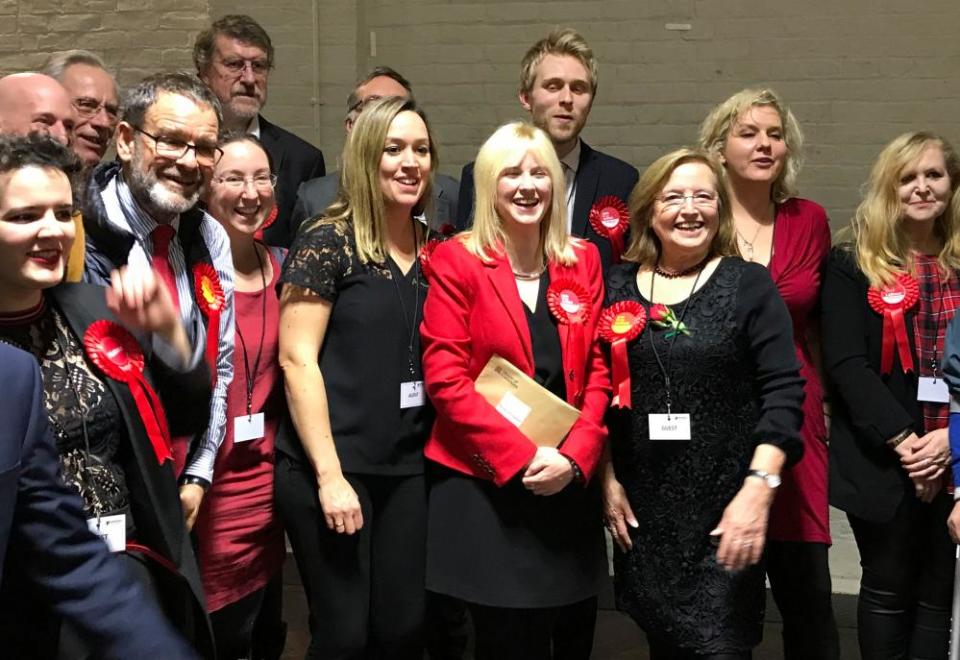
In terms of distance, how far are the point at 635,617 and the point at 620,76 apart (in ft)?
10.5

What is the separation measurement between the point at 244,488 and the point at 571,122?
1.50m

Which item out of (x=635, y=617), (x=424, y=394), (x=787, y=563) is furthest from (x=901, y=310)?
(x=424, y=394)

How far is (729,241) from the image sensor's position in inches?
109

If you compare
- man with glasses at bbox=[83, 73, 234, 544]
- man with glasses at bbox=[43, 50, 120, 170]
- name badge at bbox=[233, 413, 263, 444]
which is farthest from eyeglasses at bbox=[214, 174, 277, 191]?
man with glasses at bbox=[43, 50, 120, 170]

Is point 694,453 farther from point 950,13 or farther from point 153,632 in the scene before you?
point 950,13

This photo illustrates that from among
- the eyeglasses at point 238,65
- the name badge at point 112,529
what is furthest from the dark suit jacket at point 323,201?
the name badge at point 112,529

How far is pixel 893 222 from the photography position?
303cm

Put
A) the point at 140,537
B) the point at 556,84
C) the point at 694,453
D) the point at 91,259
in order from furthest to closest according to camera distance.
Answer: the point at 556,84
the point at 694,453
the point at 91,259
the point at 140,537

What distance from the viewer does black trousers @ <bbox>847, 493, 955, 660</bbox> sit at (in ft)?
9.64

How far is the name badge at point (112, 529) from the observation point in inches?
75.8

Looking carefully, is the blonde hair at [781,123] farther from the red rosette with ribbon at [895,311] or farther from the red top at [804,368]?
the red rosette with ribbon at [895,311]

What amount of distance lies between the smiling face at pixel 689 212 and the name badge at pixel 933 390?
74 cm

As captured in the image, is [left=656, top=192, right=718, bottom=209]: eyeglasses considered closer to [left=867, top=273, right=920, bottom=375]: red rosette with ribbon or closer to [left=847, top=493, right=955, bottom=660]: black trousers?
[left=867, top=273, right=920, bottom=375]: red rosette with ribbon

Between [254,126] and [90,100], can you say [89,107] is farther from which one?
[254,126]
